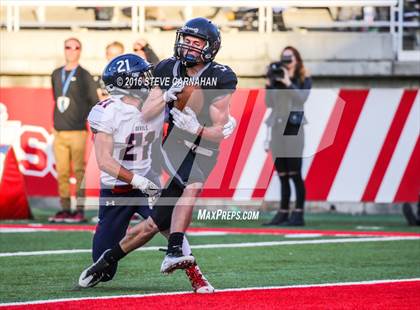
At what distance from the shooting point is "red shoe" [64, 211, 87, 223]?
13734 mm

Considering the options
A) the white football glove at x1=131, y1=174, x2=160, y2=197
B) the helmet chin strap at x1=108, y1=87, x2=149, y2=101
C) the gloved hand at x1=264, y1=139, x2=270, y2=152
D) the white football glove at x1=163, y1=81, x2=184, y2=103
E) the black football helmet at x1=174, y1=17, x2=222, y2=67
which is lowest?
the gloved hand at x1=264, y1=139, x2=270, y2=152

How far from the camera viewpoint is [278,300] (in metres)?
7.54

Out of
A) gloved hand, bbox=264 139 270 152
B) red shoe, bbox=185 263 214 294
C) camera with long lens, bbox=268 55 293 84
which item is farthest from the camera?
gloved hand, bbox=264 139 270 152

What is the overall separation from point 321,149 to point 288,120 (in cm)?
132

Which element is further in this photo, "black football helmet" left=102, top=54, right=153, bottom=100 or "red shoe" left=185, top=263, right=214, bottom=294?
"black football helmet" left=102, top=54, right=153, bottom=100

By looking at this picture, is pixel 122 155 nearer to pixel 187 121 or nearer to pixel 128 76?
pixel 128 76

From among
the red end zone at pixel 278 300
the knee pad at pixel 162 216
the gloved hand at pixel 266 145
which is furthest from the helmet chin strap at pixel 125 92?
the gloved hand at pixel 266 145

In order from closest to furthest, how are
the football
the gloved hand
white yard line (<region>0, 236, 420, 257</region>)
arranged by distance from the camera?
the football → white yard line (<region>0, 236, 420, 257</region>) → the gloved hand

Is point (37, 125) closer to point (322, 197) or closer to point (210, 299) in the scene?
point (322, 197)

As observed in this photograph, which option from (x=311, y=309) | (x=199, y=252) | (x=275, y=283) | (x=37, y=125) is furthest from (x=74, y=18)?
(x=311, y=309)

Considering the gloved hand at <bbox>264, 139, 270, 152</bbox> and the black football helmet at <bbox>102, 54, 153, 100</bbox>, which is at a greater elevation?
the black football helmet at <bbox>102, 54, 153, 100</bbox>

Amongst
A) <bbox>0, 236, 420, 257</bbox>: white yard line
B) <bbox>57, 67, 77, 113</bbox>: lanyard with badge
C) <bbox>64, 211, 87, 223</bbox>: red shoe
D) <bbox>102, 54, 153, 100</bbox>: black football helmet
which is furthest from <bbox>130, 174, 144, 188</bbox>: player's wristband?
<bbox>57, 67, 77, 113</bbox>: lanyard with badge

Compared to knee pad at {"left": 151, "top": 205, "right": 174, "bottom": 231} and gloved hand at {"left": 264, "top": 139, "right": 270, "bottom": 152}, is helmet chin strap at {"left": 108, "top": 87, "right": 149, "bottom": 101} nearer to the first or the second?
knee pad at {"left": 151, "top": 205, "right": 174, "bottom": 231}

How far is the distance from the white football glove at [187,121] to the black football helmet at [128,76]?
1.25ft
